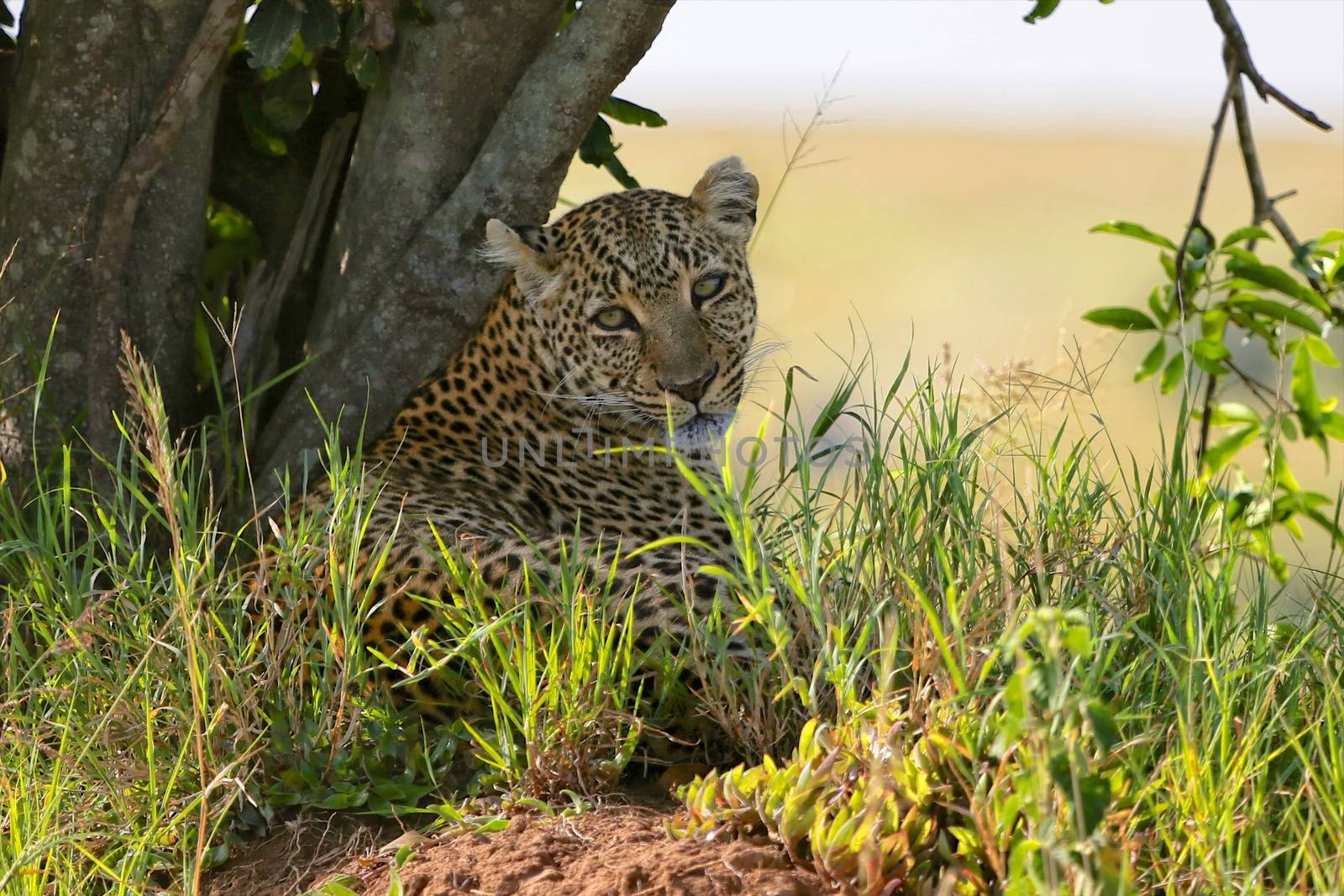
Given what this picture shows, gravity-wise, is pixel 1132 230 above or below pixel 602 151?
above

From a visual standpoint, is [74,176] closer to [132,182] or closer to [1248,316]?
[132,182]

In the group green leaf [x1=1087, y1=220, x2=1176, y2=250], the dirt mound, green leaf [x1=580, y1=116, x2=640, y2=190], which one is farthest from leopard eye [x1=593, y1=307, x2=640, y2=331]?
the dirt mound

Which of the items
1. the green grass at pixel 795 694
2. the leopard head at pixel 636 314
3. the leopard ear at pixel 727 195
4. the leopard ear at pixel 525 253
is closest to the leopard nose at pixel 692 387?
the leopard head at pixel 636 314

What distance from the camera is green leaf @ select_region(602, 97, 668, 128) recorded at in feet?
18.9

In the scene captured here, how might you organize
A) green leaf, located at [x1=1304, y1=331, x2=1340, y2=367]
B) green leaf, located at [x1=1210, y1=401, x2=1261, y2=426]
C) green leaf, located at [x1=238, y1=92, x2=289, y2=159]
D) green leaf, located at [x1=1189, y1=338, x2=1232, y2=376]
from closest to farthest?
1. green leaf, located at [x1=1304, y1=331, x2=1340, y2=367]
2. green leaf, located at [x1=1189, y1=338, x2=1232, y2=376]
3. green leaf, located at [x1=1210, y1=401, x2=1261, y2=426]
4. green leaf, located at [x1=238, y1=92, x2=289, y2=159]

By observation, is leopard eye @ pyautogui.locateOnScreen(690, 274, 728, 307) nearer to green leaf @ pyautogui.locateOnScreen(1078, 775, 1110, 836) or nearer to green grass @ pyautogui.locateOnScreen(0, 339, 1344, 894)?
green grass @ pyautogui.locateOnScreen(0, 339, 1344, 894)

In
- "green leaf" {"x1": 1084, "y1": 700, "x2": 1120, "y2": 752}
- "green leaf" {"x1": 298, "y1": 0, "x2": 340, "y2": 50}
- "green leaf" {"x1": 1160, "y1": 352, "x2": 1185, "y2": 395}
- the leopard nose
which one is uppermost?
"green leaf" {"x1": 298, "y1": 0, "x2": 340, "y2": 50}

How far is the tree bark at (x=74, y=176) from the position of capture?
504cm

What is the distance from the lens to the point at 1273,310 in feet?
16.2

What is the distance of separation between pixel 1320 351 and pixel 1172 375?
2.09ft

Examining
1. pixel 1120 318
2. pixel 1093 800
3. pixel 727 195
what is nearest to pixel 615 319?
pixel 727 195

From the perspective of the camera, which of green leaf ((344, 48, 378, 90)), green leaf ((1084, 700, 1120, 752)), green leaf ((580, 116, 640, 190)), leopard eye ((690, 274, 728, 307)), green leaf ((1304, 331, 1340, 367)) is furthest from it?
green leaf ((580, 116, 640, 190))

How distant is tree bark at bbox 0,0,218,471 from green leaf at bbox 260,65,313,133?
21 cm

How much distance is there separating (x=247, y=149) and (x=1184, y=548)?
418 cm
